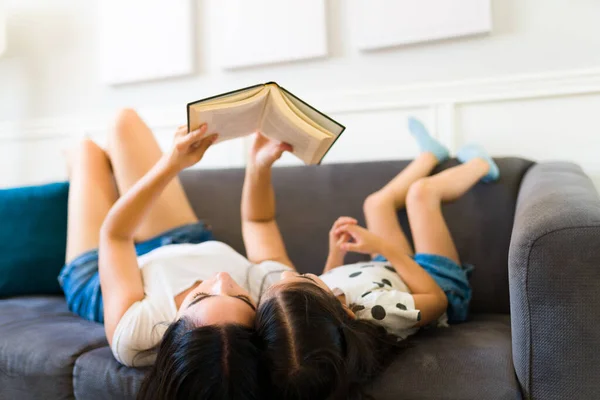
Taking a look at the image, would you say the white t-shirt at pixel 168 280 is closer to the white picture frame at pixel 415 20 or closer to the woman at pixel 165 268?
the woman at pixel 165 268

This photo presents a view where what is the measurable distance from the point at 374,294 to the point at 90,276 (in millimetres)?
792

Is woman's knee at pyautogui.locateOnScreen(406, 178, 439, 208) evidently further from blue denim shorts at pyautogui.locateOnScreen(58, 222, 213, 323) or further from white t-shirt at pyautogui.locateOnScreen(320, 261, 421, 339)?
blue denim shorts at pyautogui.locateOnScreen(58, 222, 213, 323)

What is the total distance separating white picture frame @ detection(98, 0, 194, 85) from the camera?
2.19 m

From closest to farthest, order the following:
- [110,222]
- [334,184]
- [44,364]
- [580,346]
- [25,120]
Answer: [580,346] < [44,364] < [110,222] < [334,184] < [25,120]

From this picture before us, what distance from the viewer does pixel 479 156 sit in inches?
61.8

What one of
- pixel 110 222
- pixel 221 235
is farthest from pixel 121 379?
pixel 221 235

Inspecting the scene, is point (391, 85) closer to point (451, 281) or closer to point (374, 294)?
point (451, 281)

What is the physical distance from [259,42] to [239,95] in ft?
3.48

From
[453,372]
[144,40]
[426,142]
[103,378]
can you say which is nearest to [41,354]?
[103,378]

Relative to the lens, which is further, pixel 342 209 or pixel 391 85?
pixel 391 85

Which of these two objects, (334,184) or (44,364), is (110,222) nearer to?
(44,364)

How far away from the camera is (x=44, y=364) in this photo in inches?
45.5

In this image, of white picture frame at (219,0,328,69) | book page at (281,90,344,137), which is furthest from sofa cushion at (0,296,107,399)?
white picture frame at (219,0,328,69)

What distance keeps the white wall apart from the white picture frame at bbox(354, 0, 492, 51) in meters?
0.04
